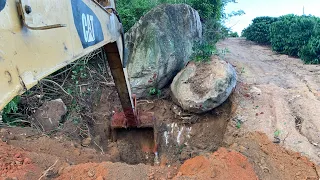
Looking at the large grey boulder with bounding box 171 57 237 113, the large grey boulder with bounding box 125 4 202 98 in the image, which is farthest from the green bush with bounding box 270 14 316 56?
the large grey boulder with bounding box 171 57 237 113

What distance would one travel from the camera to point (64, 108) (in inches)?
206

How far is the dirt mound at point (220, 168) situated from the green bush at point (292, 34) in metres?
7.92

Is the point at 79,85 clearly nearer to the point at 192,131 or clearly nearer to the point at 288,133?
the point at 192,131

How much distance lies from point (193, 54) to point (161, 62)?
0.86 meters

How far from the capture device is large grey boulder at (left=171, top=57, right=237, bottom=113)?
5.46 m

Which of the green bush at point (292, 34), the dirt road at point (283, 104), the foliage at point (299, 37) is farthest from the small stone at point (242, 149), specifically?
the green bush at point (292, 34)

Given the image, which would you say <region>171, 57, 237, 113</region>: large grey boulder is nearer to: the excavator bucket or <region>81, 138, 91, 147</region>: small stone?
the excavator bucket

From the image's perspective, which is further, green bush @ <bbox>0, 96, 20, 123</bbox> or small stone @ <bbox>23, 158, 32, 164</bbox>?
green bush @ <bbox>0, 96, 20, 123</bbox>

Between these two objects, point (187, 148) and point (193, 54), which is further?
point (193, 54)

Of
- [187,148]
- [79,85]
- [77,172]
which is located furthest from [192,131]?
[77,172]

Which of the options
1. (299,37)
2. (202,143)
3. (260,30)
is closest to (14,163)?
(202,143)

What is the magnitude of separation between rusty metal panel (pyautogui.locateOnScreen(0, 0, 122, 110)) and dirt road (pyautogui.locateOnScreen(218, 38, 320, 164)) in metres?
3.68

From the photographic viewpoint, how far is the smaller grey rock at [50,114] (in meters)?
4.91

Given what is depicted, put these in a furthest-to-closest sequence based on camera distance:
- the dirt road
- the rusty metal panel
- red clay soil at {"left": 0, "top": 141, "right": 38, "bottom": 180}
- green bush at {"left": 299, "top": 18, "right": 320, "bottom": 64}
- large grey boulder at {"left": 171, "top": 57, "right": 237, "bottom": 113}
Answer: green bush at {"left": 299, "top": 18, "right": 320, "bottom": 64}, large grey boulder at {"left": 171, "top": 57, "right": 237, "bottom": 113}, the dirt road, red clay soil at {"left": 0, "top": 141, "right": 38, "bottom": 180}, the rusty metal panel
